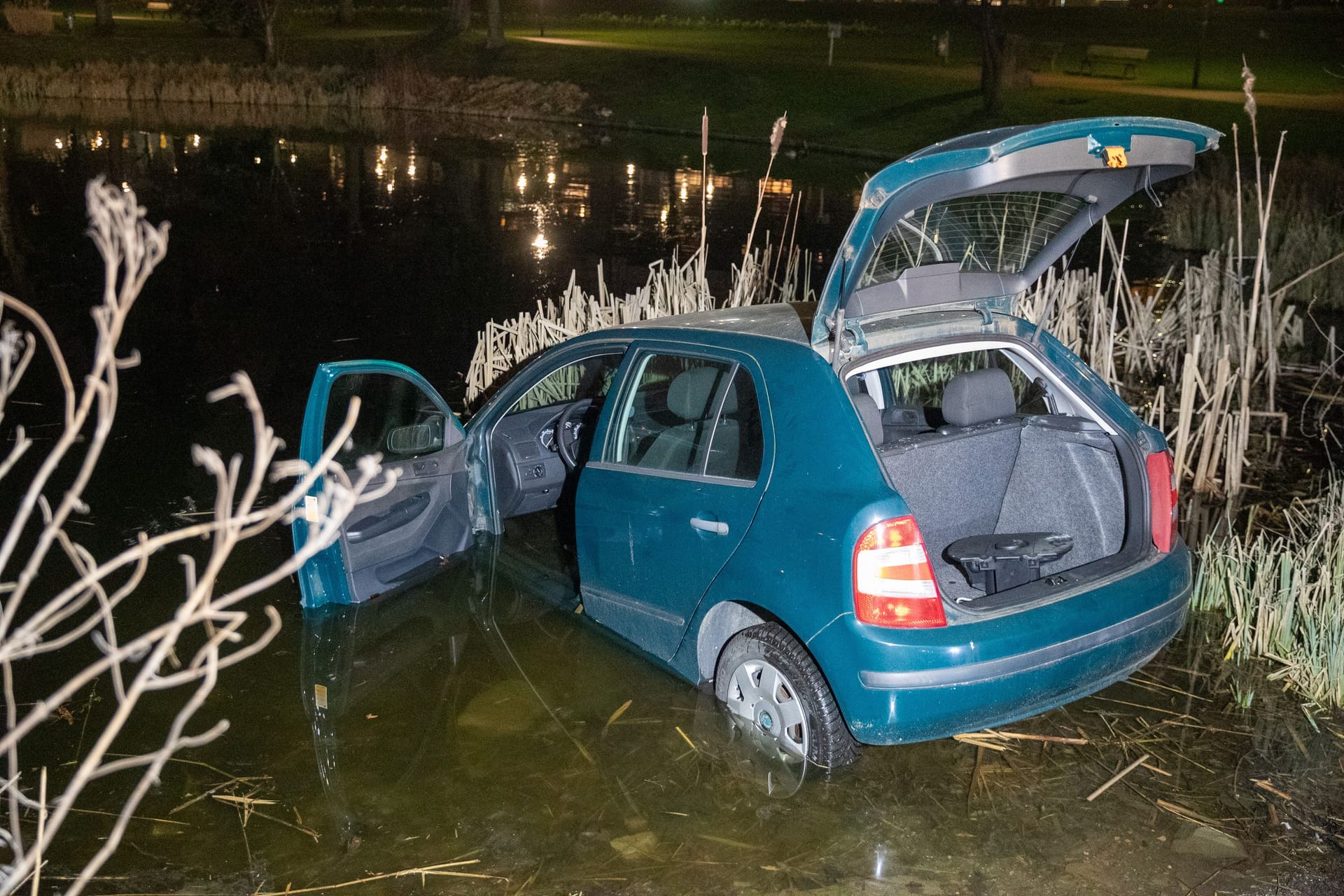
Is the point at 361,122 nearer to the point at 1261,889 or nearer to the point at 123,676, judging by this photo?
the point at 123,676

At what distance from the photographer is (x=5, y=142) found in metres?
25.6

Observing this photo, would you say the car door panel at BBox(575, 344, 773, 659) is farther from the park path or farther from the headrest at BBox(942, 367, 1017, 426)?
the park path

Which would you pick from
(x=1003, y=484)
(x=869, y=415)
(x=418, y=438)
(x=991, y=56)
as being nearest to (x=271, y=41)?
(x=991, y=56)

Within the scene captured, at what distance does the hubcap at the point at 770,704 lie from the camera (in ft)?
13.8

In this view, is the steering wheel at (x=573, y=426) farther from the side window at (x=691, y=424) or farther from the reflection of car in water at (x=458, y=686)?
the side window at (x=691, y=424)

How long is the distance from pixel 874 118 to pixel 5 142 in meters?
20.4

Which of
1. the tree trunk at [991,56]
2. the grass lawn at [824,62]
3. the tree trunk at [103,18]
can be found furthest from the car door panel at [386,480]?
the tree trunk at [103,18]

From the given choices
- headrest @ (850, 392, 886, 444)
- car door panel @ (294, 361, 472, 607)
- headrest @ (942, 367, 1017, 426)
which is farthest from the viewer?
car door panel @ (294, 361, 472, 607)

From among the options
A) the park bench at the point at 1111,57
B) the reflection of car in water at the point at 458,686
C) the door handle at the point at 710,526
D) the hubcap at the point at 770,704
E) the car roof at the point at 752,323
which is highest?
the park bench at the point at 1111,57

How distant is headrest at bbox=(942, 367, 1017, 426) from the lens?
191 inches

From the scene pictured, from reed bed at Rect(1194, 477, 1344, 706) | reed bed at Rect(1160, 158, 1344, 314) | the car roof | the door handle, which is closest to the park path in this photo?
reed bed at Rect(1160, 158, 1344, 314)

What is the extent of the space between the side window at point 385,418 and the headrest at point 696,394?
4.80 feet

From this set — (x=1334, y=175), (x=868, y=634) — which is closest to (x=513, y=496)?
(x=868, y=634)

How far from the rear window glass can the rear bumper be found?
1351mm
